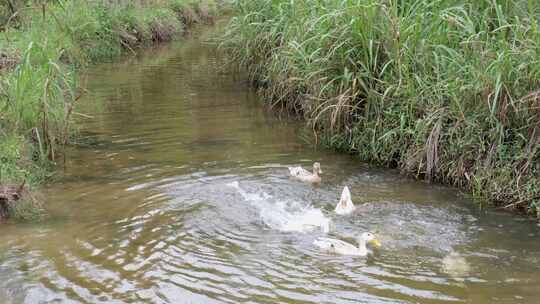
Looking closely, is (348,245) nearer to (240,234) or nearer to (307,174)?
(240,234)

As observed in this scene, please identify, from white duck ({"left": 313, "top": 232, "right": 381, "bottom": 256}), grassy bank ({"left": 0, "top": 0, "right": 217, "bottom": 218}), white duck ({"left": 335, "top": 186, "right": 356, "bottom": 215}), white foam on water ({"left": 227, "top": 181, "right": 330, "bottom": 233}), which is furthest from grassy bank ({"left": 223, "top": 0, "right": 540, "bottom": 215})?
grassy bank ({"left": 0, "top": 0, "right": 217, "bottom": 218})

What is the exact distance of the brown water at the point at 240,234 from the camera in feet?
17.4

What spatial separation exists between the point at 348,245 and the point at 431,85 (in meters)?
2.75

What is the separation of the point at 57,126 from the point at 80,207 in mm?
1934

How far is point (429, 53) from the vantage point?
815 centimetres

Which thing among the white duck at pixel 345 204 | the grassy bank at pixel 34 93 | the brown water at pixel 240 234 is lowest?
the brown water at pixel 240 234

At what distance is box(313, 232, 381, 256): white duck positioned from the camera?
19.5 ft

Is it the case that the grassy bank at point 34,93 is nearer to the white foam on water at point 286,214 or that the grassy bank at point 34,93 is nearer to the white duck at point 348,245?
the white foam on water at point 286,214

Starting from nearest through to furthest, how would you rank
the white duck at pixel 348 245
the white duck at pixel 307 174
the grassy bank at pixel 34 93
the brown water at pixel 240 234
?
1. the brown water at pixel 240 234
2. the white duck at pixel 348 245
3. the grassy bank at pixel 34 93
4. the white duck at pixel 307 174

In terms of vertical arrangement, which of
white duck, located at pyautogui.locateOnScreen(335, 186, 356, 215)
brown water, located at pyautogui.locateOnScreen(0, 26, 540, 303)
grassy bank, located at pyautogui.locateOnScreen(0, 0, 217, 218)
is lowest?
brown water, located at pyautogui.locateOnScreen(0, 26, 540, 303)

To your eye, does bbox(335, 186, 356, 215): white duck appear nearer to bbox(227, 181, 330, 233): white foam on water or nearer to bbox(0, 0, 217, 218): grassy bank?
bbox(227, 181, 330, 233): white foam on water

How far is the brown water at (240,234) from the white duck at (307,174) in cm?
11

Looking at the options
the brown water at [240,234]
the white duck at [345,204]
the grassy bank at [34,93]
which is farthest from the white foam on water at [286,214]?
the grassy bank at [34,93]

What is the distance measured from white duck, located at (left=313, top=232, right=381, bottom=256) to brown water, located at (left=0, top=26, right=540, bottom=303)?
0.31 ft
